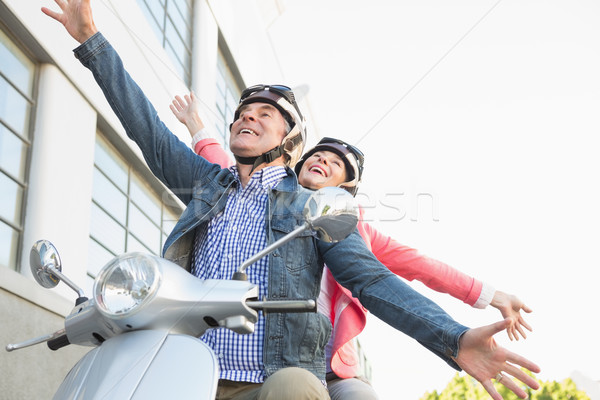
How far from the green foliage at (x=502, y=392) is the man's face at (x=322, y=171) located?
13.0 meters

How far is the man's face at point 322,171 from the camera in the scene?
3.77m

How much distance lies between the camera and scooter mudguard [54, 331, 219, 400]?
4.92ft

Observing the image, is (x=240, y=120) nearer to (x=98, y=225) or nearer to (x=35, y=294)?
(x=35, y=294)

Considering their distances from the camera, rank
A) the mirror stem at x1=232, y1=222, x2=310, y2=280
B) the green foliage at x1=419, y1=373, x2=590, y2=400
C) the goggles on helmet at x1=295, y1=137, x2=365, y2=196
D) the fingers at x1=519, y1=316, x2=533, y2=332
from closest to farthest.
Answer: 1. the mirror stem at x1=232, y1=222, x2=310, y2=280
2. the fingers at x1=519, y1=316, x2=533, y2=332
3. the goggles on helmet at x1=295, y1=137, x2=365, y2=196
4. the green foliage at x1=419, y1=373, x2=590, y2=400

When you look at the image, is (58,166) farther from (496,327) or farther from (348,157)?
(496,327)

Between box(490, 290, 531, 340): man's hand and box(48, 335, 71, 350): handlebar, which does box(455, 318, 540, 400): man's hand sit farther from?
box(490, 290, 531, 340): man's hand

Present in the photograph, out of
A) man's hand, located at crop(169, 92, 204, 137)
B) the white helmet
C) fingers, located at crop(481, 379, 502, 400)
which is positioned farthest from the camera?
man's hand, located at crop(169, 92, 204, 137)

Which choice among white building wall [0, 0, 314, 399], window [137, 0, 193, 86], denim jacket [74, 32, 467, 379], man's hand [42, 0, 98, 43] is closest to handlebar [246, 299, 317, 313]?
denim jacket [74, 32, 467, 379]

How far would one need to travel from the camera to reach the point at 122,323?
162 cm

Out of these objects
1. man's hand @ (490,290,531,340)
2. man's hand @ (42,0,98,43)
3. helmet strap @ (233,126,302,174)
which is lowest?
man's hand @ (490,290,531,340)

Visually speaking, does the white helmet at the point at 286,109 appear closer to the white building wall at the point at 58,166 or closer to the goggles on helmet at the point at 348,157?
the goggles on helmet at the point at 348,157

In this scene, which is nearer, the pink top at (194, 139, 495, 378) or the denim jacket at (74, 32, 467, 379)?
the denim jacket at (74, 32, 467, 379)

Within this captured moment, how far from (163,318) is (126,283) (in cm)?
12

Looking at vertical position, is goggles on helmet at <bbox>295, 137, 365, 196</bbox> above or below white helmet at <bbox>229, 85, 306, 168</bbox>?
below
